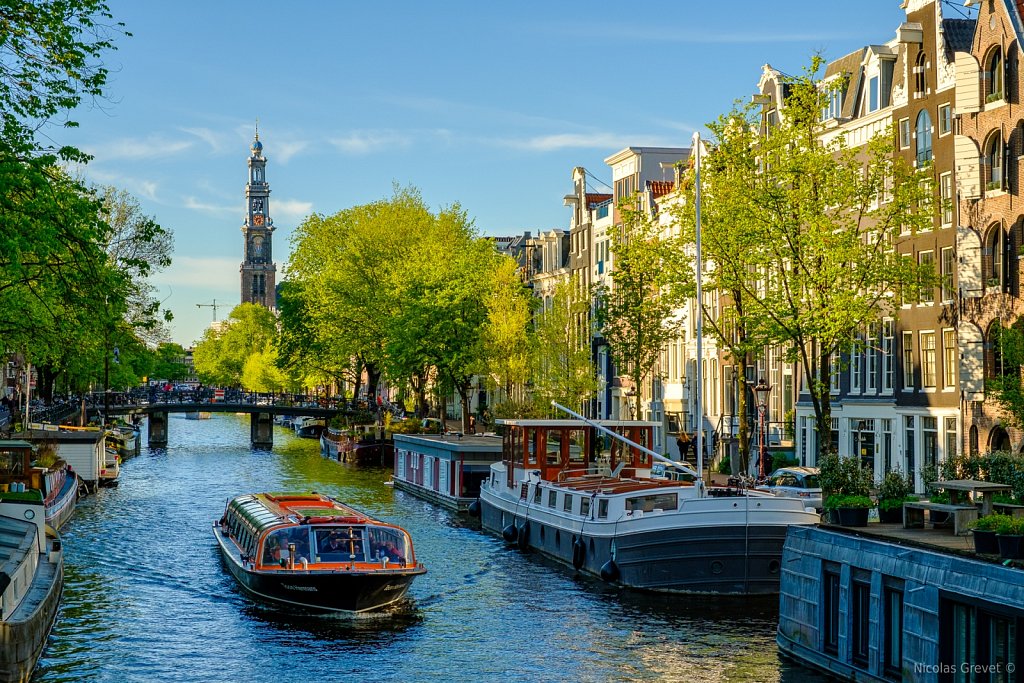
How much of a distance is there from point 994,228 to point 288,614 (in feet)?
93.4

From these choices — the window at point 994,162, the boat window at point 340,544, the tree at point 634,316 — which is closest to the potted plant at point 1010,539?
the boat window at point 340,544

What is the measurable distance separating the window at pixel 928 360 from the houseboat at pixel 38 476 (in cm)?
3210

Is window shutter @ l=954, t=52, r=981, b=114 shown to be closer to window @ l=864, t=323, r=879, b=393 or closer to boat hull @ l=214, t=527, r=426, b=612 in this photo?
window @ l=864, t=323, r=879, b=393

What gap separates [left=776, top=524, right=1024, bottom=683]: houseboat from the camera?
20.6 metres

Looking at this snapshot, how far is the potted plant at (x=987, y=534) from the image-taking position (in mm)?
21266

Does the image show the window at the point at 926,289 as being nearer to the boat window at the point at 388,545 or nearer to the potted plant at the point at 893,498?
the potted plant at the point at 893,498

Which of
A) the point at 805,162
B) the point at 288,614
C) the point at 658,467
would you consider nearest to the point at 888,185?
the point at 805,162

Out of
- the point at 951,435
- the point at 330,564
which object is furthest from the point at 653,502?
the point at 951,435

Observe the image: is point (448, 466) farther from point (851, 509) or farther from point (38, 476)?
point (851, 509)

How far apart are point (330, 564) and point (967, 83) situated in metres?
29.6

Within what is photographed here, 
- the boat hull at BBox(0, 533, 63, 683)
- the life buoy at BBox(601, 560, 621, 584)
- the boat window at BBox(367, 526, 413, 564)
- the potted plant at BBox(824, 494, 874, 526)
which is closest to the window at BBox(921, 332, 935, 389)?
the life buoy at BBox(601, 560, 621, 584)

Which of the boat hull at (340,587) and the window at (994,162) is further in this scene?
the window at (994,162)

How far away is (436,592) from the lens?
127 ft

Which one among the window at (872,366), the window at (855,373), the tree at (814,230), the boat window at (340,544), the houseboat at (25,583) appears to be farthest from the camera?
the window at (855,373)
